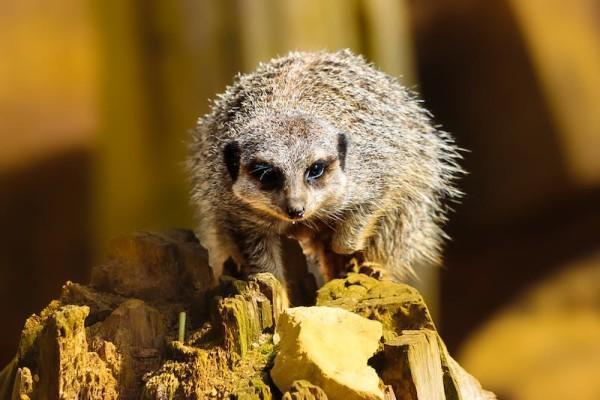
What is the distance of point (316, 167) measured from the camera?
6.68 feet

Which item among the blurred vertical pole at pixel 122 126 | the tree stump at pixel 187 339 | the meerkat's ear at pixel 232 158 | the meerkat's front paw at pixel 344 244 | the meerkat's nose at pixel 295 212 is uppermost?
the blurred vertical pole at pixel 122 126

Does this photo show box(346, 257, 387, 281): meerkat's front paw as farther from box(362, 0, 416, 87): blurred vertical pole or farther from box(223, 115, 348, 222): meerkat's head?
box(362, 0, 416, 87): blurred vertical pole

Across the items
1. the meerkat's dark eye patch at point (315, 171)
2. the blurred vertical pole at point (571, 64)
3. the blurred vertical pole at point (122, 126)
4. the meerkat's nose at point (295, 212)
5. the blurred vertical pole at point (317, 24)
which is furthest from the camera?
the blurred vertical pole at point (571, 64)

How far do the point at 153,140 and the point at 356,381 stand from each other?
1.96 m

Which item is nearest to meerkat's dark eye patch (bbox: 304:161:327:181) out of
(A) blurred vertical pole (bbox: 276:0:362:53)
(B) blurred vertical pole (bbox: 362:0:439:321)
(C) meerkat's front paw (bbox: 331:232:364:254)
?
(C) meerkat's front paw (bbox: 331:232:364:254)

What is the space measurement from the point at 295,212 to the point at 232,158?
271 millimetres

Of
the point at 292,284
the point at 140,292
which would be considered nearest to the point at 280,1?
the point at 292,284

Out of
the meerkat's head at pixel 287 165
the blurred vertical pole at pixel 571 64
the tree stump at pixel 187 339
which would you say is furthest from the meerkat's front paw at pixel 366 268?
the blurred vertical pole at pixel 571 64

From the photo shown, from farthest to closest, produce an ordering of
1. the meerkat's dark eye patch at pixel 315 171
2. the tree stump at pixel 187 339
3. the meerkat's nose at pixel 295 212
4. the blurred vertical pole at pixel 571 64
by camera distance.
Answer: the blurred vertical pole at pixel 571 64 → the meerkat's dark eye patch at pixel 315 171 → the meerkat's nose at pixel 295 212 → the tree stump at pixel 187 339

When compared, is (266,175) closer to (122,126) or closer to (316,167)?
(316,167)

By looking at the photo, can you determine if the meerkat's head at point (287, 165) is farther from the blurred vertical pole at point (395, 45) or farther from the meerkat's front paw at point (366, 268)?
the blurred vertical pole at point (395, 45)

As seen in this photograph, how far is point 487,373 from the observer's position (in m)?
3.87

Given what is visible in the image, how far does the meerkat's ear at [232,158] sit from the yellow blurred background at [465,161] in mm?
1090

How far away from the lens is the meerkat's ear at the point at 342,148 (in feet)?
6.92
